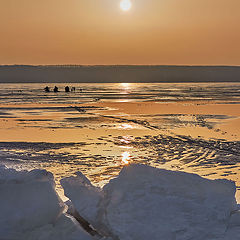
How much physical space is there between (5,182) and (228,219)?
369 cm

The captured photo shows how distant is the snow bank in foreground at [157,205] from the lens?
614 cm

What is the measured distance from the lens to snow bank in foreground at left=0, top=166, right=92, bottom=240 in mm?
6328

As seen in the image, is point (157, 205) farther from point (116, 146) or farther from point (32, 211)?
point (116, 146)

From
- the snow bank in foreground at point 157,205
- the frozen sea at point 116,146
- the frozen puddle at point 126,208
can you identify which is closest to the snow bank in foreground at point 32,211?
the frozen puddle at point 126,208

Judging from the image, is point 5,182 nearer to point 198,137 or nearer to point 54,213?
point 54,213

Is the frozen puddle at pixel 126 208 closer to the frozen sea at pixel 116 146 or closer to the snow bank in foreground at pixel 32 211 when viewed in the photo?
the snow bank in foreground at pixel 32 211

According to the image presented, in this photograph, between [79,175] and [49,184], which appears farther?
[79,175]

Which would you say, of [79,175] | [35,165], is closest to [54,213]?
[79,175]

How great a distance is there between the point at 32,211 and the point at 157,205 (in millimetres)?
1969

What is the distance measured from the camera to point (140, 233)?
20.0ft

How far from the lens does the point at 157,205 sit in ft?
21.5

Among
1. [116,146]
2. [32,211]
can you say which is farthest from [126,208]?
[116,146]

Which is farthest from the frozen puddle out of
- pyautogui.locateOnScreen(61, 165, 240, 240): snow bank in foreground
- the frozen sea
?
the frozen sea

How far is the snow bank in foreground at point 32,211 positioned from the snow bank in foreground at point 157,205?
12.0 inches
